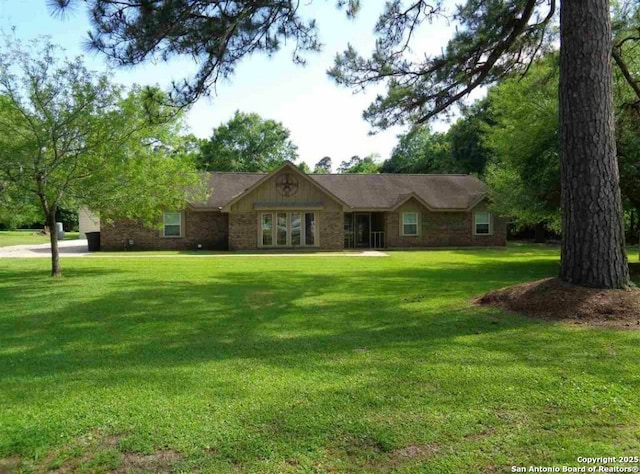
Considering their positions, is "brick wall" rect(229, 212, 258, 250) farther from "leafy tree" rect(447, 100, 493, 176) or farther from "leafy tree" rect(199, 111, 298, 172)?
"leafy tree" rect(199, 111, 298, 172)

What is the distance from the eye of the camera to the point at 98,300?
992cm

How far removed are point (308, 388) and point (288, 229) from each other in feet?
71.6

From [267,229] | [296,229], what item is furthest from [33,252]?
[296,229]

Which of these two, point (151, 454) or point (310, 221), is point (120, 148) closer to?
point (151, 454)

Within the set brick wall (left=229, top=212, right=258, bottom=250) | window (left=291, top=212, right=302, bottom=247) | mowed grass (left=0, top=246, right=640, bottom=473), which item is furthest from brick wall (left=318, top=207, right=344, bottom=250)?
mowed grass (left=0, top=246, right=640, bottom=473)

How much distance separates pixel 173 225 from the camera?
26.6 metres

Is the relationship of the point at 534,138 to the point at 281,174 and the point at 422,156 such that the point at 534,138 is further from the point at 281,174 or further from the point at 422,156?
the point at 422,156

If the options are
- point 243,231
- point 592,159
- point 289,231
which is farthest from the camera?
point 289,231

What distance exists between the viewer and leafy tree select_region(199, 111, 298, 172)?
5381 centimetres

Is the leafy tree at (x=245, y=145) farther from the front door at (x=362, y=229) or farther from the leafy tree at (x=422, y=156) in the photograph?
the front door at (x=362, y=229)

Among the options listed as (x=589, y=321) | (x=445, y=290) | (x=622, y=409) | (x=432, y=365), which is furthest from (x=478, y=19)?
(x=622, y=409)

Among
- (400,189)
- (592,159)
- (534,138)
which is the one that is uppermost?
(534,138)

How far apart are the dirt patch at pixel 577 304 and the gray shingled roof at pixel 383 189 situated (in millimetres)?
19672

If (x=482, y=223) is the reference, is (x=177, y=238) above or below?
below
